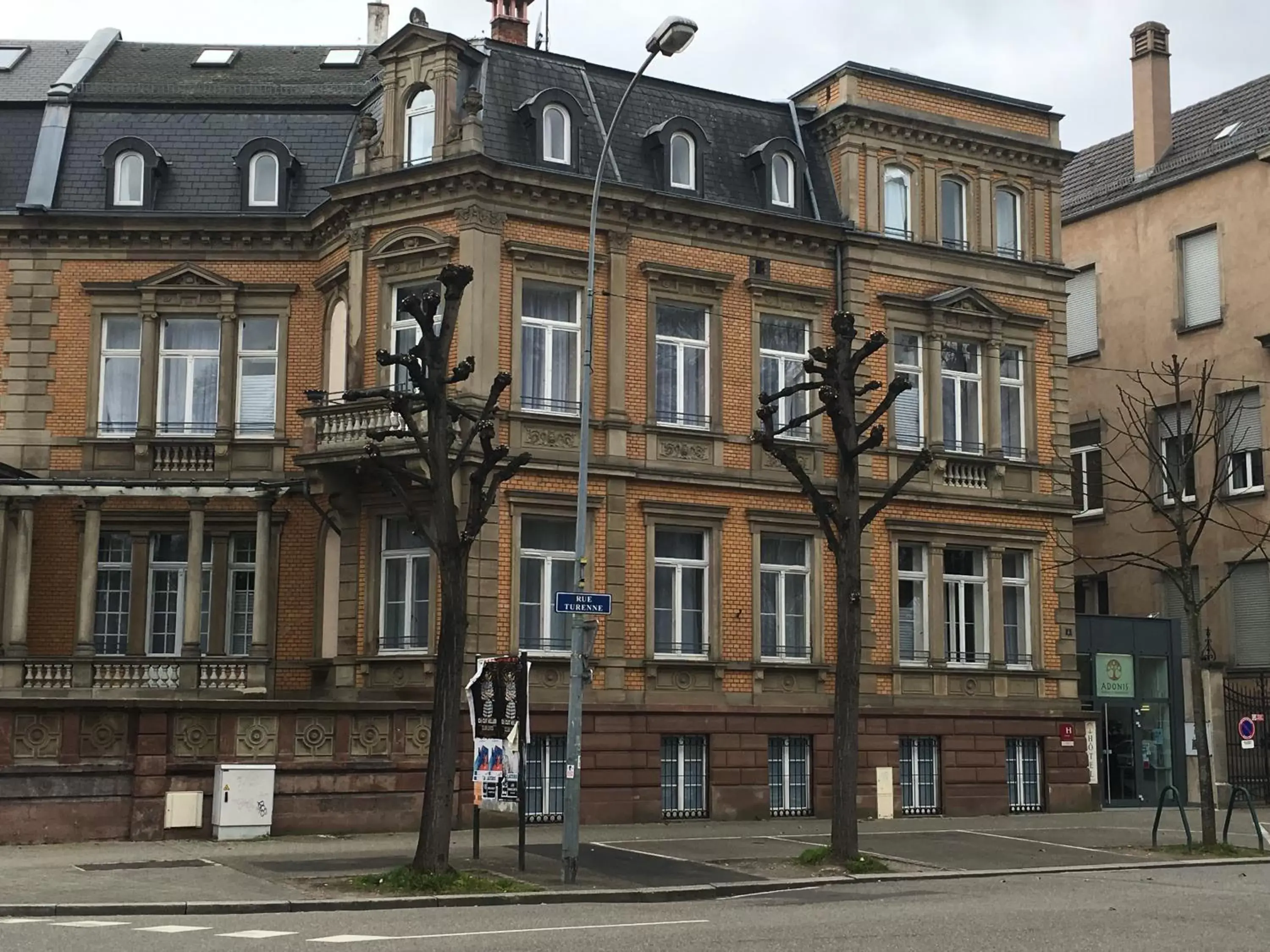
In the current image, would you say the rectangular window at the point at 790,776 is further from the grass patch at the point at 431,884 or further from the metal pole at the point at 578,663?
the grass patch at the point at 431,884

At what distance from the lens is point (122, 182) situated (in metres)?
30.2

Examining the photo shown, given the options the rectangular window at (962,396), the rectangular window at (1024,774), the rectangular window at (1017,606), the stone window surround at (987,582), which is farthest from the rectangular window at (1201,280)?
the rectangular window at (1024,774)

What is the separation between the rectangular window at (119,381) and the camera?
1169 inches

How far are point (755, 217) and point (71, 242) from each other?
11.9m

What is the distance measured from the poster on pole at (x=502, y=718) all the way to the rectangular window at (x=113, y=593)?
457 inches

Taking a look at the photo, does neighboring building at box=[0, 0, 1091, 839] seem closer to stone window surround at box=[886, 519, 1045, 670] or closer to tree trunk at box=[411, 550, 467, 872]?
stone window surround at box=[886, 519, 1045, 670]

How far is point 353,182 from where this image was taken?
28062mm

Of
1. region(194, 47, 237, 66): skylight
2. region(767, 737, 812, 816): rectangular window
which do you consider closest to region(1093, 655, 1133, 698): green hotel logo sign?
region(767, 737, 812, 816): rectangular window

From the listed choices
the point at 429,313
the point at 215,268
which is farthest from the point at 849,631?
the point at 215,268

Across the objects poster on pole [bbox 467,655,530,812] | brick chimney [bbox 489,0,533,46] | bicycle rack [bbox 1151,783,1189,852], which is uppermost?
brick chimney [bbox 489,0,533,46]

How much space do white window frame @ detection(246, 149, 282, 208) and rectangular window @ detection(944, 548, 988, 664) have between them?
44.7ft

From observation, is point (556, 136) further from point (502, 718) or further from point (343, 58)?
point (502, 718)

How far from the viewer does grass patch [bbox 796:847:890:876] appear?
68.9ft

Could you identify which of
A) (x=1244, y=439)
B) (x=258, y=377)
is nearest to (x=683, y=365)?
(x=258, y=377)
